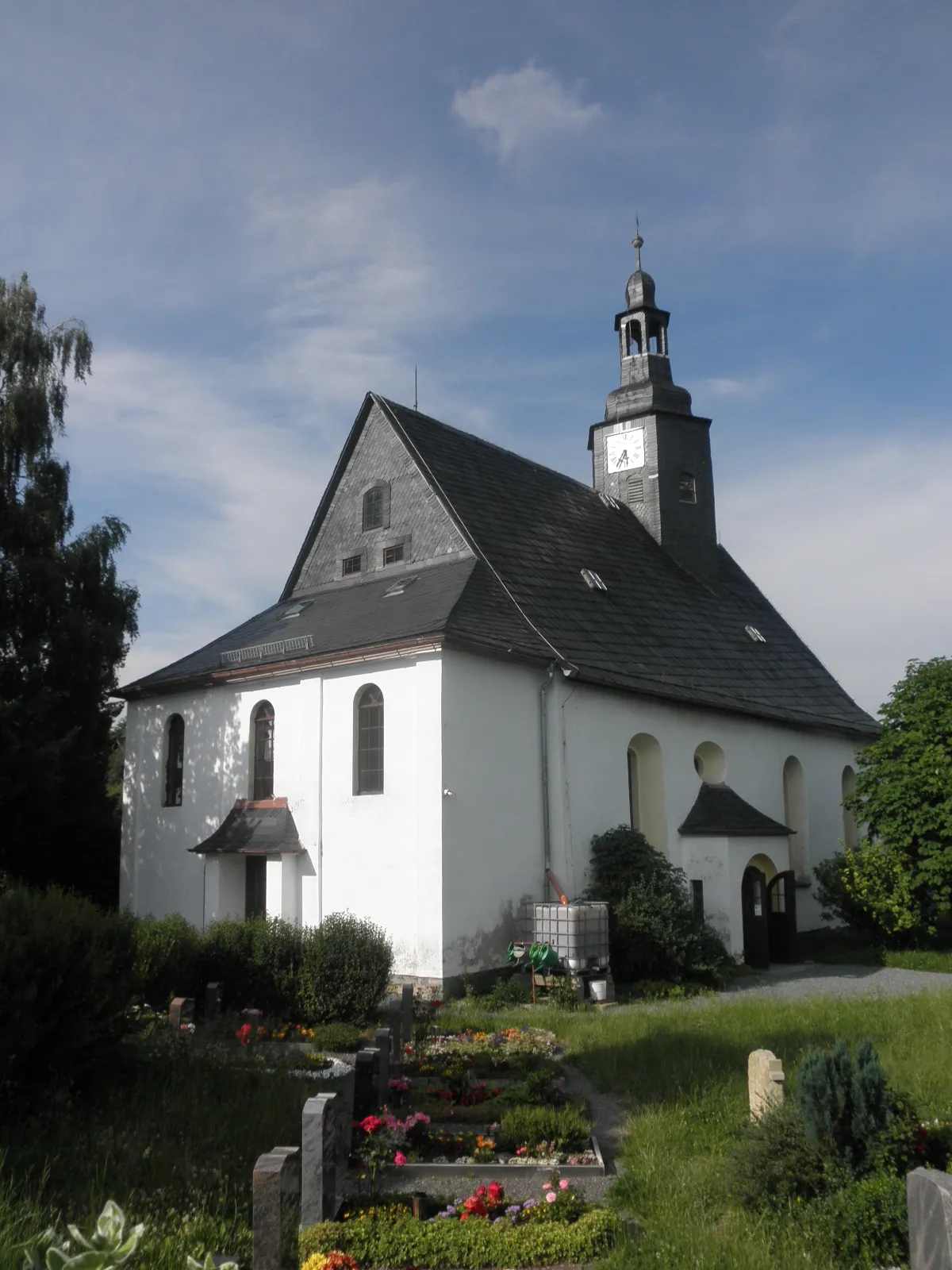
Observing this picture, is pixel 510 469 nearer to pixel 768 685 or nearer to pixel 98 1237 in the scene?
pixel 768 685

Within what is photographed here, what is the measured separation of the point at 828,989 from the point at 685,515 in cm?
1361

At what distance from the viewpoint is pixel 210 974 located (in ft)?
43.7

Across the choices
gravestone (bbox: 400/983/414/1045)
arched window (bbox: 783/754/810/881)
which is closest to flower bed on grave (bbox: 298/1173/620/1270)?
gravestone (bbox: 400/983/414/1045)

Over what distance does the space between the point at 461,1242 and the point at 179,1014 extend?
5789 millimetres

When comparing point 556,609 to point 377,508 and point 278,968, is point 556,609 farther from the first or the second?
point 278,968

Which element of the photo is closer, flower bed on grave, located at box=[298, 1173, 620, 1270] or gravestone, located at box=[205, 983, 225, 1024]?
flower bed on grave, located at box=[298, 1173, 620, 1270]

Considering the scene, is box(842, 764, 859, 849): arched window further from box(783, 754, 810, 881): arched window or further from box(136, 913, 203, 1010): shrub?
box(136, 913, 203, 1010): shrub

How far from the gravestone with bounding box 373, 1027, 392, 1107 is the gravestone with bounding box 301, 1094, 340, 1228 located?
7.32 ft

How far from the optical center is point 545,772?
18.0 m

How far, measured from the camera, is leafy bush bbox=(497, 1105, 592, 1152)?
8.02m

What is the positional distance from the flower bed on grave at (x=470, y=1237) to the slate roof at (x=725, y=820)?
44.5ft

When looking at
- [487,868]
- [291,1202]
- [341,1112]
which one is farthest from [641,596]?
[291,1202]

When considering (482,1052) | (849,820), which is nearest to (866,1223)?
(482,1052)

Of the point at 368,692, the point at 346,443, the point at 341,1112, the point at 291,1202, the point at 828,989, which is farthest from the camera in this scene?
the point at 346,443
